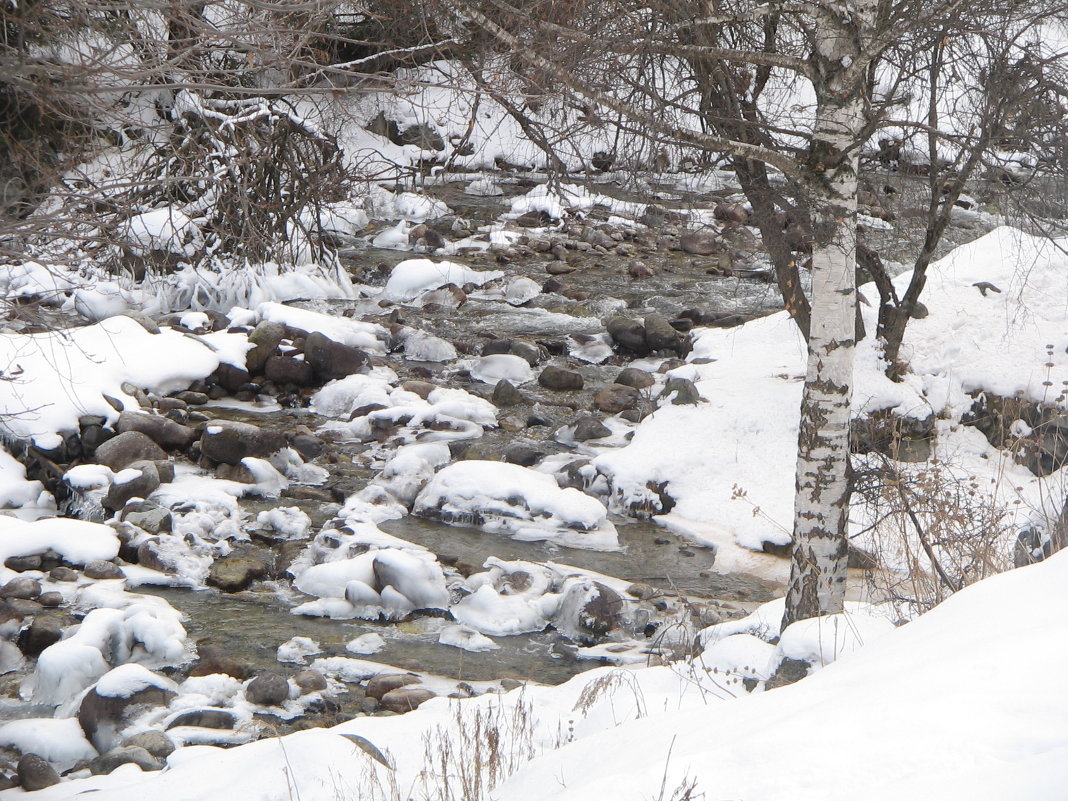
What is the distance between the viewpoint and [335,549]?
7066 mm

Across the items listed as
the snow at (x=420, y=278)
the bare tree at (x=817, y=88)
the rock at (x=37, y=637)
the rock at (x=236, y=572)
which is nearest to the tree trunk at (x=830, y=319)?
the bare tree at (x=817, y=88)

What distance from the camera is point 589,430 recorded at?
9.16m

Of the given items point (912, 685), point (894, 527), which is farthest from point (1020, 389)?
point (912, 685)

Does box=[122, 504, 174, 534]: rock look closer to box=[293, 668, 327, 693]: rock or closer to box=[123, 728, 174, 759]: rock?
box=[293, 668, 327, 693]: rock

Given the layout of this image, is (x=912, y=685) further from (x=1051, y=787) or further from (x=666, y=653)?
(x=666, y=653)

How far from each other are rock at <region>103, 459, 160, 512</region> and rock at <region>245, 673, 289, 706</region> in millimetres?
2698

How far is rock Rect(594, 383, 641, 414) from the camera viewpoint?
9859mm

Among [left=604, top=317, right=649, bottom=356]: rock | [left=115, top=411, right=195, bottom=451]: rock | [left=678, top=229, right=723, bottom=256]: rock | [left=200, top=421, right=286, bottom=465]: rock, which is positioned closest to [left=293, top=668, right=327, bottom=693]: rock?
[left=200, top=421, right=286, bottom=465]: rock

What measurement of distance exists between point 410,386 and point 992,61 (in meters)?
5.95

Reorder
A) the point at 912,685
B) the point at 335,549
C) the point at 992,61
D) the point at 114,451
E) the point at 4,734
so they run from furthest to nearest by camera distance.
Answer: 1. the point at 114,451
2. the point at 335,549
3. the point at 992,61
4. the point at 4,734
5. the point at 912,685

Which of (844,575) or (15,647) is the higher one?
(844,575)

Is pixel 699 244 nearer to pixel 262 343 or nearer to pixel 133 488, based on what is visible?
pixel 262 343

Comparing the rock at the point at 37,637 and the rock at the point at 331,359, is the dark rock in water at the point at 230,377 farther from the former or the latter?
the rock at the point at 37,637

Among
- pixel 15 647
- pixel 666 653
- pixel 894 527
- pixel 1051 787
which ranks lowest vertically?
pixel 15 647
